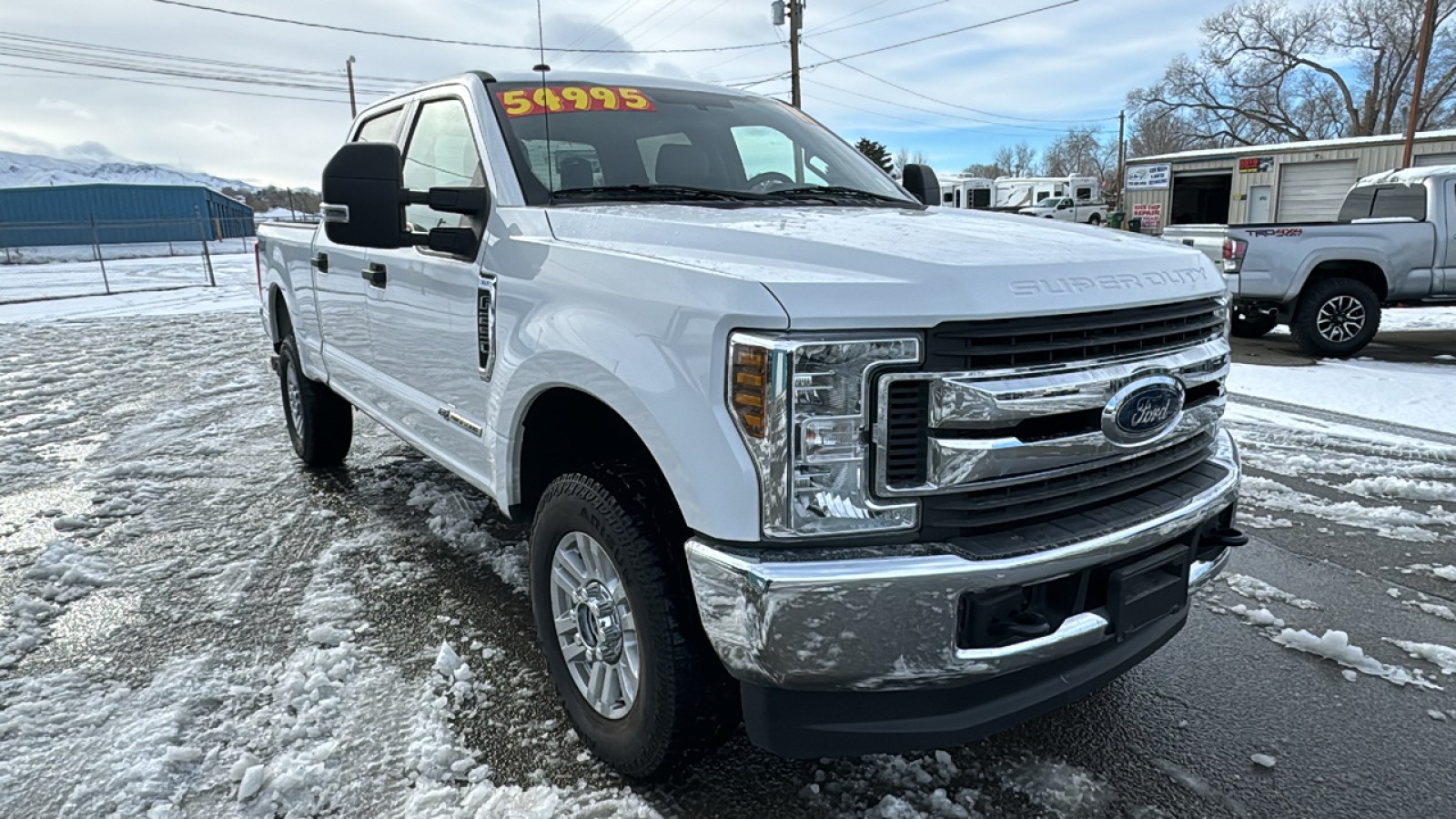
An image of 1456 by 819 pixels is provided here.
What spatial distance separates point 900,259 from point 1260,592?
258 centimetres

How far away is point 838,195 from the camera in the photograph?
331 cm

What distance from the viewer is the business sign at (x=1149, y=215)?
29047mm

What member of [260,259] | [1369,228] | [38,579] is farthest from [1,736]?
[1369,228]

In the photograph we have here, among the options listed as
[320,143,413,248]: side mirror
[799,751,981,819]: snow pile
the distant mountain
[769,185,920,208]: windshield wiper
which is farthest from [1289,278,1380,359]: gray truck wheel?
the distant mountain

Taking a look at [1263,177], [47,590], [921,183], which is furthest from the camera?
[1263,177]

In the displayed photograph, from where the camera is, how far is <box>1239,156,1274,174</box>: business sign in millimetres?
26656

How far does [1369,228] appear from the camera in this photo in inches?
366

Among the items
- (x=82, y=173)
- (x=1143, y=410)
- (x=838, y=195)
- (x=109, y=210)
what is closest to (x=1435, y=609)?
(x=1143, y=410)

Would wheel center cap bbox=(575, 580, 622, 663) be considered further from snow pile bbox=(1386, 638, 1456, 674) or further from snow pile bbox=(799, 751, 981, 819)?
snow pile bbox=(1386, 638, 1456, 674)

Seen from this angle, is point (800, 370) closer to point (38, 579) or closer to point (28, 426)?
point (38, 579)

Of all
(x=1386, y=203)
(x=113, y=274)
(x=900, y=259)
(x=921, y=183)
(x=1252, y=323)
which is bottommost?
(x=113, y=274)

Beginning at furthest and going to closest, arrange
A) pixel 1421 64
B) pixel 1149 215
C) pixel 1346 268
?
1. pixel 1149 215
2. pixel 1421 64
3. pixel 1346 268

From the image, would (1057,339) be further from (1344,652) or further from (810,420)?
(1344,652)

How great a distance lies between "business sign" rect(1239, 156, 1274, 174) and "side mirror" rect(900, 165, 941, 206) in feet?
91.1
